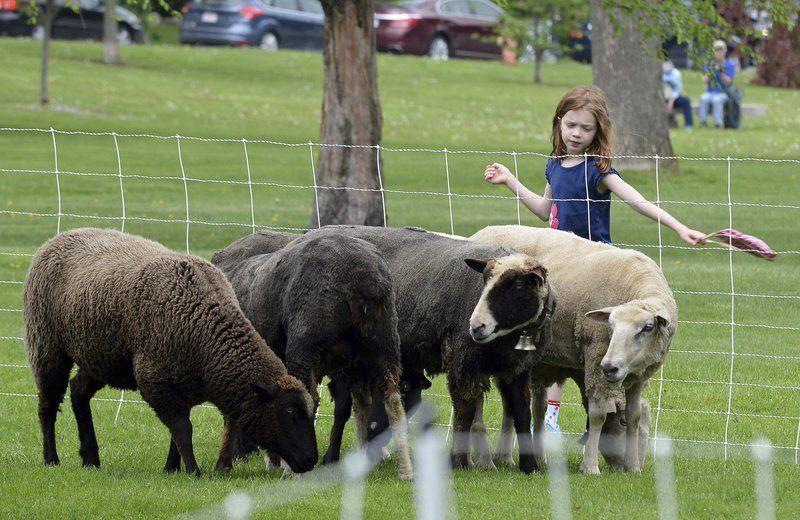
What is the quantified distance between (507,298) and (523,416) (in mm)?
751

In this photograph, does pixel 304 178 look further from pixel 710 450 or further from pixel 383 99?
pixel 710 450

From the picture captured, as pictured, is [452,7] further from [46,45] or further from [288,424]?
[288,424]

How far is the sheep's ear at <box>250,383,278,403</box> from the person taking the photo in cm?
673

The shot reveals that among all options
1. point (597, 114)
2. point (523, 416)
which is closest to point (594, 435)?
point (523, 416)

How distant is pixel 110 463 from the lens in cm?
744

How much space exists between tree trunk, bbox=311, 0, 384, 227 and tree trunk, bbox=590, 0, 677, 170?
656cm

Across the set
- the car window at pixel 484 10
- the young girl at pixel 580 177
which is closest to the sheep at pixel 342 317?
the young girl at pixel 580 177

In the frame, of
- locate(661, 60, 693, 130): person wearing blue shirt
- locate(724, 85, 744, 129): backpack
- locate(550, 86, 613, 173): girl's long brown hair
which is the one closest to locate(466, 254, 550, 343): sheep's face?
locate(550, 86, 613, 173): girl's long brown hair

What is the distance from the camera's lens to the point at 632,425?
287 inches

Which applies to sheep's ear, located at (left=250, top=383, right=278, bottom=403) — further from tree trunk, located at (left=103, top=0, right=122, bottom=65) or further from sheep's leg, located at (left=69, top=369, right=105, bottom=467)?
tree trunk, located at (left=103, top=0, right=122, bottom=65)

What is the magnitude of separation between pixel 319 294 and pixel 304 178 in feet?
50.4

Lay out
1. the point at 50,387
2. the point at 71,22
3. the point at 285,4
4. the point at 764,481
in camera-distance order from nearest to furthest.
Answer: the point at 764,481, the point at 50,387, the point at 285,4, the point at 71,22

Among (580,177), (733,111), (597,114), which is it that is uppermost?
(597,114)

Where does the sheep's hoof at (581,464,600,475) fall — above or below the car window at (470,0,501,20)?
below
